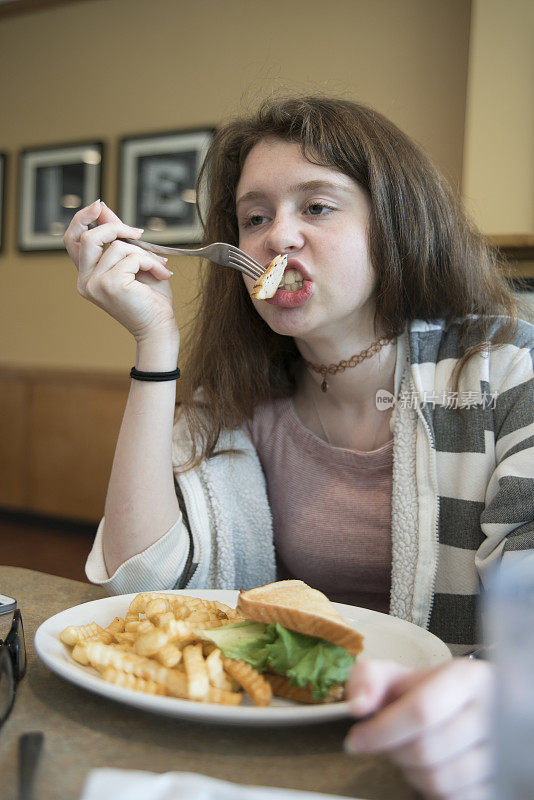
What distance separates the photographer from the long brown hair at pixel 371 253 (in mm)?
1264

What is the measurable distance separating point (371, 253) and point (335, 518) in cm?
47

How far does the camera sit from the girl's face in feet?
3.92

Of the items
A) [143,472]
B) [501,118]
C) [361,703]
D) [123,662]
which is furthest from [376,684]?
[501,118]

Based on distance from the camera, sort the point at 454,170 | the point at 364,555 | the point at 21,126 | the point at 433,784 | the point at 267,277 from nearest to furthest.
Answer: the point at 433,784 < the point at 267,277 < the point at 364,555 < the point at 454,170 < the point at 21,126

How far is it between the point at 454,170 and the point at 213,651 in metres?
3.23

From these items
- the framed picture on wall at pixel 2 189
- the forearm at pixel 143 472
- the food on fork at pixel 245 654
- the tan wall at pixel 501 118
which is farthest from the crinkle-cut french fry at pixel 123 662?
the framed picture on wall at pixel 2 189

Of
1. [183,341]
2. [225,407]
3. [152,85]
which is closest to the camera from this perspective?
[225,407]

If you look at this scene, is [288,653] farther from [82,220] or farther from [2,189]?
[2,189]

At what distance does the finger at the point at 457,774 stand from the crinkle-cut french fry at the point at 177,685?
0.21 meters

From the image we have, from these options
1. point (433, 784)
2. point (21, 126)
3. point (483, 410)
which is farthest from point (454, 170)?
point (433, 784)

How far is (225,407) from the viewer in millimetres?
1427

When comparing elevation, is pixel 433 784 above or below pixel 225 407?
below

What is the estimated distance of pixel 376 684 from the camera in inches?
18.1

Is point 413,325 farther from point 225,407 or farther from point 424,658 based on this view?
point 424,658
